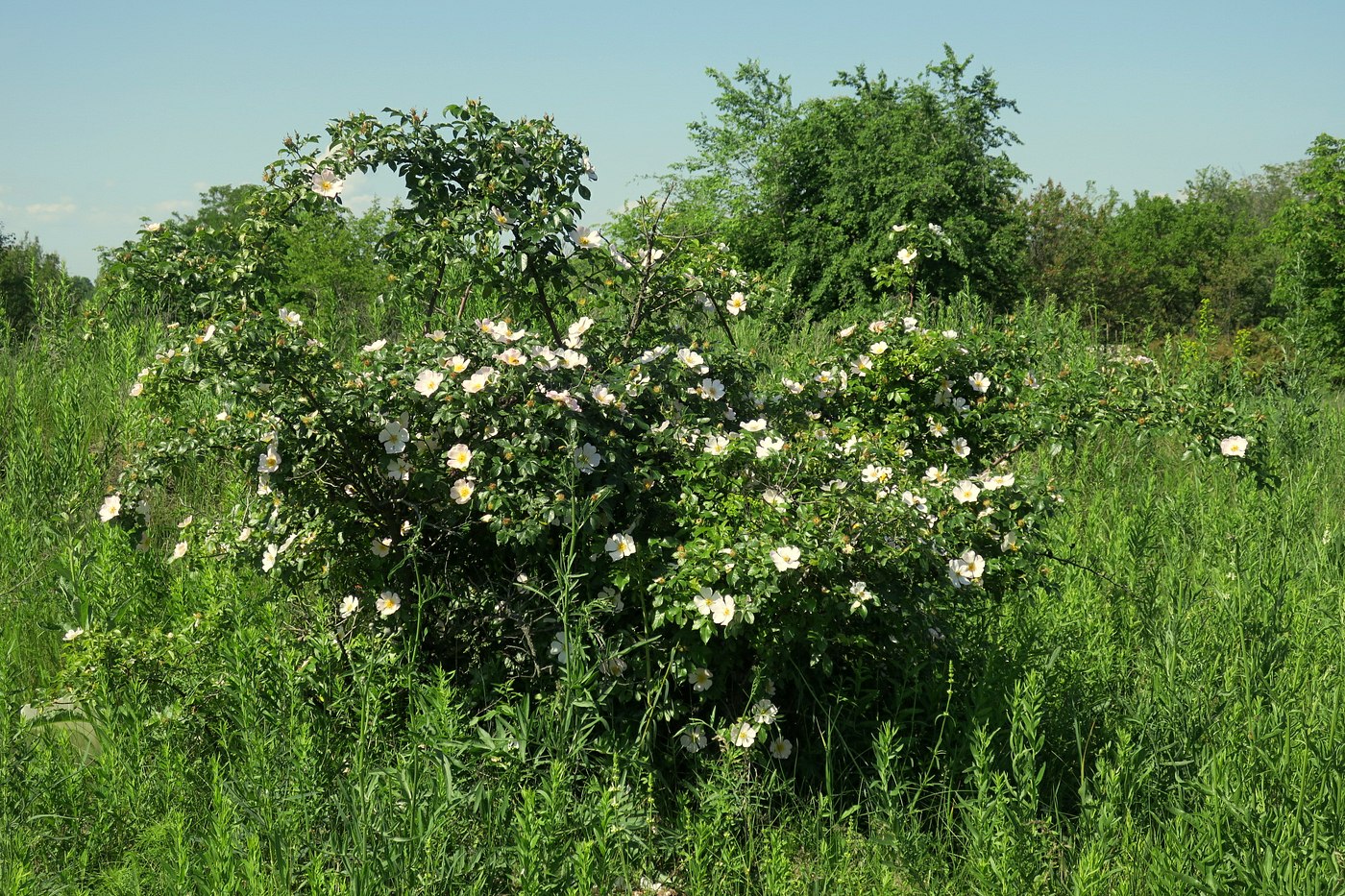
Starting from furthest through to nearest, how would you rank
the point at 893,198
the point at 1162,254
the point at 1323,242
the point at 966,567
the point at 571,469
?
the point at 1162,254 < the point at 1323,242 < the point at 893,198 < the point at 966,567 < the point at 571,469

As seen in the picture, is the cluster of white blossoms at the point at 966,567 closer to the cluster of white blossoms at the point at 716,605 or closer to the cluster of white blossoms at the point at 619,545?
the cluster of white blossoms at the point at 716,605

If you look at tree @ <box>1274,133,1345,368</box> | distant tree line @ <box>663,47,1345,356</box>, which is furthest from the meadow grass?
tree @ <box>1274,133,1345,368</box>

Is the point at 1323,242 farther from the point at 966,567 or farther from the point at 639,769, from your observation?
the point at 639,769

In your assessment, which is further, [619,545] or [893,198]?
[893,198]

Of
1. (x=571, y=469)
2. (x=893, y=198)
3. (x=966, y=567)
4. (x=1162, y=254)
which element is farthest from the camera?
(x=1162, y=254)

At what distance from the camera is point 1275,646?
2654mm

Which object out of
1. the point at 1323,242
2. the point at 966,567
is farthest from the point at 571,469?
the point at 1323,242

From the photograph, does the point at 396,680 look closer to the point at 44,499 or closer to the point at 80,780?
the point at 80,780

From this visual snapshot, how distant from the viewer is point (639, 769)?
2.51m

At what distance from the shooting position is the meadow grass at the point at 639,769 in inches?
84.4

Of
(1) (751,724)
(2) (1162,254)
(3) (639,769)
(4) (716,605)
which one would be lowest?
(3) (639,769)

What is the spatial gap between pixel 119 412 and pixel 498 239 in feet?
10.3

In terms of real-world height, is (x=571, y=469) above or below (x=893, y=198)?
below

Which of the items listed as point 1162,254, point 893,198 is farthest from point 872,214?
point 1162,254
